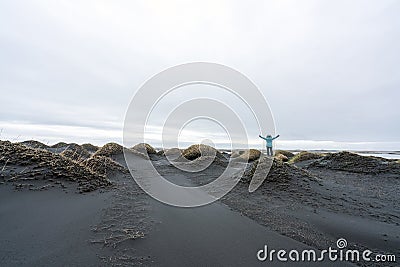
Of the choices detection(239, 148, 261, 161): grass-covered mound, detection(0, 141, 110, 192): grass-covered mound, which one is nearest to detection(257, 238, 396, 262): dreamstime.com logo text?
detection(0, 141, 110, 192): grass-covered mound

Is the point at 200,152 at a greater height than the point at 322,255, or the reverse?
the point at 200,152

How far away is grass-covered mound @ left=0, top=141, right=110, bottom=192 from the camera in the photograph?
5488 mm

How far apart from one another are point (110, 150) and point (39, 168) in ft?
30.3

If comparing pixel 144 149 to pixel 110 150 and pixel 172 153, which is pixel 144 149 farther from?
pixel 110 150

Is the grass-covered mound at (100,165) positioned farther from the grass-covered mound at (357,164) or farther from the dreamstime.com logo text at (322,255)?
the grass-covered mound at (357,164)

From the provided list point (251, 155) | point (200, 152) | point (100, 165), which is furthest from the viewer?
point (251, 155)

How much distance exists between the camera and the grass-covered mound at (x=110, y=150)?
1428 cm

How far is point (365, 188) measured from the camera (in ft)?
31.3

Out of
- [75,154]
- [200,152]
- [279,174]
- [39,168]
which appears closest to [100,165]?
[39,168]

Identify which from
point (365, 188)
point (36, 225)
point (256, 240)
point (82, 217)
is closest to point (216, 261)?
point (256, 240)

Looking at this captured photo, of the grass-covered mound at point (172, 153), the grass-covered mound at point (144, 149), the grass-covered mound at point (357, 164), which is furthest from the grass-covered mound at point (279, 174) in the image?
the grass-covered mound at point (144, 149)

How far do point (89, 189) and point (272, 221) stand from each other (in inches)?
181

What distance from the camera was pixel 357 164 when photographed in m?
14.5

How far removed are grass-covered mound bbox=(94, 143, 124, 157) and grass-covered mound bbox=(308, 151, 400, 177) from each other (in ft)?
44.9
